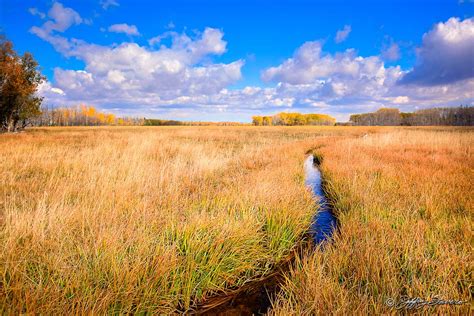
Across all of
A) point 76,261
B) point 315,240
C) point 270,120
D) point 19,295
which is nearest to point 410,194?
point 315,240

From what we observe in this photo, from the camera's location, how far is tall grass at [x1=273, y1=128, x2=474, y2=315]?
251 cm

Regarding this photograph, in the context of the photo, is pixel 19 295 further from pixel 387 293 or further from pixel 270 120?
pixel 270 120

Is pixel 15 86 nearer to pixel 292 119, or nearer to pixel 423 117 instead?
pixel 292 119

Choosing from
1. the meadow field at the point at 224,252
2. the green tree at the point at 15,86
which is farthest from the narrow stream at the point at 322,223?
the green tree at the point at 15,86

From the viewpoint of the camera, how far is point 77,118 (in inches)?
5118

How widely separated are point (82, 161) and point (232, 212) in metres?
6.86

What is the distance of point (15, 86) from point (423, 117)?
144421 millimetres

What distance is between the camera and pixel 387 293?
266cm

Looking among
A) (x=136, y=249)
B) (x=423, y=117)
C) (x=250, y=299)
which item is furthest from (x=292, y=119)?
(x=136, y=249)

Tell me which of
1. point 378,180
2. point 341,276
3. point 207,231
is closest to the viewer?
point 341,276

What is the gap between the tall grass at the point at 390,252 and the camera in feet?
8.23

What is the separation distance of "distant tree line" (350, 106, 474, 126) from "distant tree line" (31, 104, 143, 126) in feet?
479

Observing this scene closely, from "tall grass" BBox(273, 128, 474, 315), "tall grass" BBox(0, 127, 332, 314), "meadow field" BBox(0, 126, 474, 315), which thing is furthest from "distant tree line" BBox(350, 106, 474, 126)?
"tall grass" BBox(0, 127, 332, 314)

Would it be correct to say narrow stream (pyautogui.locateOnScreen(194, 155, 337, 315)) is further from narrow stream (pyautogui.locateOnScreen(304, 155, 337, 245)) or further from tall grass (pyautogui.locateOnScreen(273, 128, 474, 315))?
narrow stream (pyautogui.locateOnScreen(304, 155, 337, 245))
